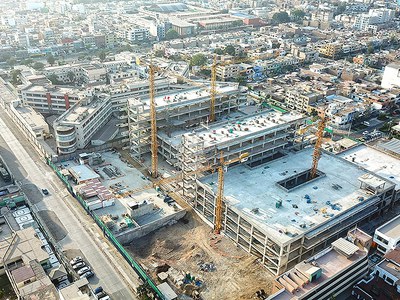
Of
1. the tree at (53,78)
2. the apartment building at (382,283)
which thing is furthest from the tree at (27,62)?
the apartment building at (382,283)

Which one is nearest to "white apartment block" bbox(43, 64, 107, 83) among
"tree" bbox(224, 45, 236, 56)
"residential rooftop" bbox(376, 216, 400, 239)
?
"tree" bbox(224, 45, 236, 56)

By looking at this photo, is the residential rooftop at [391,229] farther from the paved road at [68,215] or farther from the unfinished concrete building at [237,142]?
the paved road at [68,215]

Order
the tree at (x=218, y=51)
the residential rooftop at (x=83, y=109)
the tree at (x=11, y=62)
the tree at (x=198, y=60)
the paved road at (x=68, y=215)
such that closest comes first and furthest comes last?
the paved road at (x=68, y=215), the residential rooftop at (x=83, y=109), the tree at (x=198, y=60), the tree at (x=11, y=62), the tree at (x=218, y=51)

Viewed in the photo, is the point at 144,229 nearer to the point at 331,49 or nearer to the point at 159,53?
the point at 159,53

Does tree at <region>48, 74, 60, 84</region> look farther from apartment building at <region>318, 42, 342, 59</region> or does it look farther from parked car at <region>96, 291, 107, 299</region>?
apartment building at <region>318, 42, 342, 59</region>

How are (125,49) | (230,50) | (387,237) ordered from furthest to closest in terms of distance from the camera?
(125,49) < (230,50) < (387,237)

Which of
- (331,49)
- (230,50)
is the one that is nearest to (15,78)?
(230,50)
